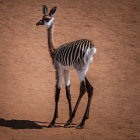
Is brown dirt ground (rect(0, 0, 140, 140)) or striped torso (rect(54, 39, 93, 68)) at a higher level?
striped torso (rect(54, 39, 93, 68))

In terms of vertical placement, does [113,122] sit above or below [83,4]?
below

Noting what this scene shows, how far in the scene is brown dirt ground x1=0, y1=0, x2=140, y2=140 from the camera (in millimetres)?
6375

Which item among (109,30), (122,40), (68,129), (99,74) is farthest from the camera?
(109,30)

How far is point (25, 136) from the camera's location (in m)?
5.73

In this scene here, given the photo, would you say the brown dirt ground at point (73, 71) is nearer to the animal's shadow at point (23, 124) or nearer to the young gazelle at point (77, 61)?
the animal's shadow at point (23, 124)

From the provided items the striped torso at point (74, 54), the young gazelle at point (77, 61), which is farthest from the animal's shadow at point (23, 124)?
the striped torso at point (74, 54)

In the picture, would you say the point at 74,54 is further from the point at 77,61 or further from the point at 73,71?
the point at 73,71

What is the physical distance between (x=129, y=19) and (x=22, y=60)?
732cm

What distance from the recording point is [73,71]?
431 inches

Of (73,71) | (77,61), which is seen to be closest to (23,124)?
(77,61)

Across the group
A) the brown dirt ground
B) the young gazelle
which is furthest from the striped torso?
the brown dirt ground

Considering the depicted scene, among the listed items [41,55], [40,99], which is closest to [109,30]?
[41,55]

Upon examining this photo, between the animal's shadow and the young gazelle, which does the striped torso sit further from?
A: the animal's shadow

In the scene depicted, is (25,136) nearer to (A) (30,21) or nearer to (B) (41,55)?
(B) (41,55)
